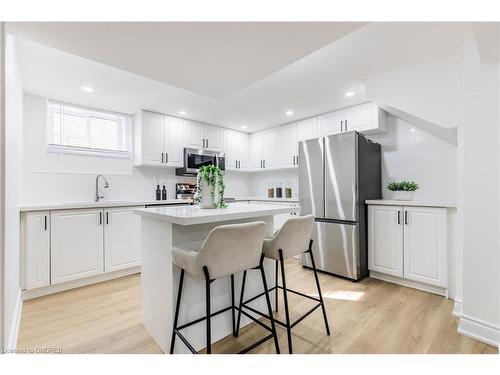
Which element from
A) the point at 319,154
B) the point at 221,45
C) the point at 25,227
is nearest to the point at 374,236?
the point at 319,154

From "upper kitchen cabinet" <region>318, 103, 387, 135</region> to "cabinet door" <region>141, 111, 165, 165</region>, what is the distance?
2581mm

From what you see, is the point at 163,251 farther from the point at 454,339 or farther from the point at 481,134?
the point at 481,134

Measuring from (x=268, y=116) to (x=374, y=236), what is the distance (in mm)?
2389

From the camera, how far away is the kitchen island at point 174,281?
59.6 inches

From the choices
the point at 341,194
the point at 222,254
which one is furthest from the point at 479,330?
the point at 222,254

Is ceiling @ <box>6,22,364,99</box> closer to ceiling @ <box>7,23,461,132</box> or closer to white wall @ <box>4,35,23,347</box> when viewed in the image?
ceiling @ <box>7,23,461,132</box>

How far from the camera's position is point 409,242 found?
2572mm

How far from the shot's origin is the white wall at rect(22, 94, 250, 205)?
2.91 m

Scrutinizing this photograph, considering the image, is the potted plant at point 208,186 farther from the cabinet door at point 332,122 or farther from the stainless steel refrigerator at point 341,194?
the cabinet door at point 332,122

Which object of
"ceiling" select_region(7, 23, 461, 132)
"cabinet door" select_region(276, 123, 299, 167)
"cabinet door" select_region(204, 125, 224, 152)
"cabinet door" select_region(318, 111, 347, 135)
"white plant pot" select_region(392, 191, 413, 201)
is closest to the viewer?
"ceiling" select_region(7, 23, 461, 132)

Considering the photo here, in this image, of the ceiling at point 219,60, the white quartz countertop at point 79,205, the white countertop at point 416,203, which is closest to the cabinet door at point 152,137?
the ceiling at point 219,60

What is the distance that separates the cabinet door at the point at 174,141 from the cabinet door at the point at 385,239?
2.93 metres

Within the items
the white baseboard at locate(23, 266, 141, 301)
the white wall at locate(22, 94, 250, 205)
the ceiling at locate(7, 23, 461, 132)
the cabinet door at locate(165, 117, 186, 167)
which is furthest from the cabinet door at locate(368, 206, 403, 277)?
the white wall at locate(22, 94, 250, 205)

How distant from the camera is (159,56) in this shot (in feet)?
5.08
